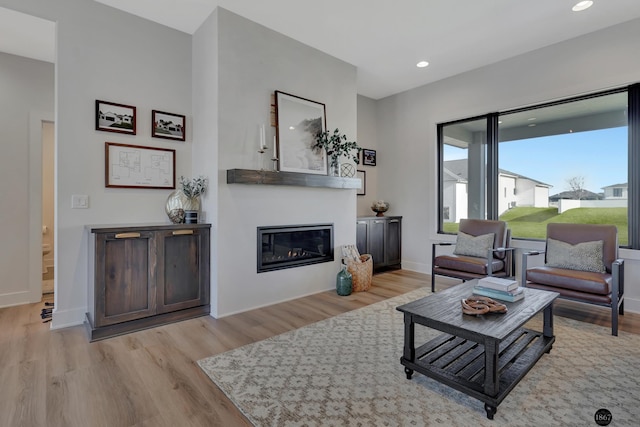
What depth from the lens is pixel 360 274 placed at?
13.5 ft

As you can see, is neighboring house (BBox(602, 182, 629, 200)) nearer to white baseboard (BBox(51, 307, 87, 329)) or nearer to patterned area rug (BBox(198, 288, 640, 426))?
patterned area rug (BBox(198, 288, 640, 426))

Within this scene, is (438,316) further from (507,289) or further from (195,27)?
(195,27)

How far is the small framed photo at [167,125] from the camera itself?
340 centimetres

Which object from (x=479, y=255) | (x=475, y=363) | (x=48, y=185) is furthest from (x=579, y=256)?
(x=48, y=185)

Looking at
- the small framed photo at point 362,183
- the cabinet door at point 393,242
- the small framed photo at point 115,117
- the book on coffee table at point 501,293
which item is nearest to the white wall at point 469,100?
the cabinet door at point 393,242

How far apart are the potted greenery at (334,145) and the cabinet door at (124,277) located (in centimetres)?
220

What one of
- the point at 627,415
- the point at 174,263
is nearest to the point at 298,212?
the point at 174,263

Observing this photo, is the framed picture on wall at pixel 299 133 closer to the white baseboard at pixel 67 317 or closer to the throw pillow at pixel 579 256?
the white baseboard at pixel 67 317

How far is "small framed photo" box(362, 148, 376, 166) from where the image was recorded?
569 centimetres

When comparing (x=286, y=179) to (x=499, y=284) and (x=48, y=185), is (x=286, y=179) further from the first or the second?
(x=48, y=185)

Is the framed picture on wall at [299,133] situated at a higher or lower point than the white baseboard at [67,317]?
higher

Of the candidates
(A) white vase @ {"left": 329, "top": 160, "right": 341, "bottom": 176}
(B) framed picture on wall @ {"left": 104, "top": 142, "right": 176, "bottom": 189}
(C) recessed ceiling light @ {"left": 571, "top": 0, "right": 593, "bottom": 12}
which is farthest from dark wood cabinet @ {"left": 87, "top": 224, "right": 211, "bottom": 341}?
(C) recessed ceiling light @ {"left": 571, "top": 0, "right": 593, "bottom": 12}

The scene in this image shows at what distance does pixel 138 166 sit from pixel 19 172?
1456 millimetres

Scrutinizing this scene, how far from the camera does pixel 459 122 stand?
499 cm
